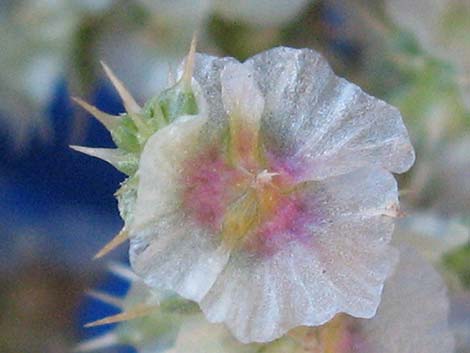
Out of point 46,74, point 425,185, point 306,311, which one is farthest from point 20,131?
point 306,311

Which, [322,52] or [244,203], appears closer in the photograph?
[244,203]

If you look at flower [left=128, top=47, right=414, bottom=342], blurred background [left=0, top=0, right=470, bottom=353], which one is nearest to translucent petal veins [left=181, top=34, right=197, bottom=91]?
flower [left=128, top=47, right=414, bottom=342]

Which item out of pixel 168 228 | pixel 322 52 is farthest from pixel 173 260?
pixel 322 52

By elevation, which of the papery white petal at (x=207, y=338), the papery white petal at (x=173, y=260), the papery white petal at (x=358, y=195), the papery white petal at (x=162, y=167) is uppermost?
the papery white petal at (x=162, y=167)

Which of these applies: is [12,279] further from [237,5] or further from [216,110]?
[216,110]

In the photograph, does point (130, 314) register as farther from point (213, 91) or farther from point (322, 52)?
point (322, 52)

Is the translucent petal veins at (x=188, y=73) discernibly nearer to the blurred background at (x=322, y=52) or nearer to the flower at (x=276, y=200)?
the flower at (x=276, y=200)

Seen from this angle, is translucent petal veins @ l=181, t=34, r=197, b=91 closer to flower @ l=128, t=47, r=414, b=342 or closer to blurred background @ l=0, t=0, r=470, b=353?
flower @ l=128, t=47, r=414, b=342

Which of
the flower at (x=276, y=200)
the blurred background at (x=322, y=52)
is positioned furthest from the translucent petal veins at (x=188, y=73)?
the blurred background at (x=322, y=52)
